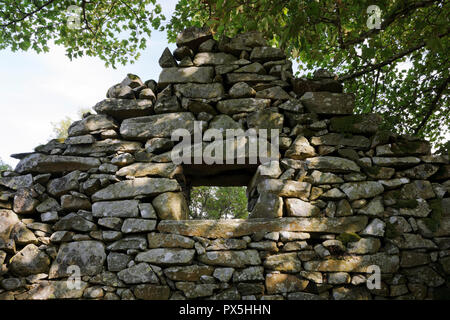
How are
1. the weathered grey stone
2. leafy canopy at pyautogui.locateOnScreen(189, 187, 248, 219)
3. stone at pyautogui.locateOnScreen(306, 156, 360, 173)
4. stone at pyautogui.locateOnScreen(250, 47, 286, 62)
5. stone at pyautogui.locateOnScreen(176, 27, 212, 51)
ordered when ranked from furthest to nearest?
leafy canopy at pyautogui.locateOnScreen(189, 187, 248, 219) < stone at pyautogui.locateOnScreen(176, 27, 212, 51) < stone at pyautogui.locateOnScreen(250, 47, 286, 62) < the weathered grey stone < stone at pyautogui.locateOnScreen(306, 156, 360, 173)

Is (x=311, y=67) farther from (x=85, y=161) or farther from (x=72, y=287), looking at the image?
(x=72, y=287)

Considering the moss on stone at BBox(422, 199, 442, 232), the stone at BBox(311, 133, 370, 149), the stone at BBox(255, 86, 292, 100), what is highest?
the stone at BBox(255, 86, 292, 100)

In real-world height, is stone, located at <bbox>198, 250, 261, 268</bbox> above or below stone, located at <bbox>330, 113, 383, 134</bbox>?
below

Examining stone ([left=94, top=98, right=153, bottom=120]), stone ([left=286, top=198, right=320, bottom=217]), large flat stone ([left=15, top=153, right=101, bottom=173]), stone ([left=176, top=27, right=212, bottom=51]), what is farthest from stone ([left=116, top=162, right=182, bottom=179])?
stone ([left=176, top=27, right=212, bottom=51])

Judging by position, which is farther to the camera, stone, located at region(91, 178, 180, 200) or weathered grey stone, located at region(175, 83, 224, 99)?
weathered grey stone, located at region(175, 83, 224, 99)

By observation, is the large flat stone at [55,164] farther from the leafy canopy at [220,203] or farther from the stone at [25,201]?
the leafy canopy at [220,203]

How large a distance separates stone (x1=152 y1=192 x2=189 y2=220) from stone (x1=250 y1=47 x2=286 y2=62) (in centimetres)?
196

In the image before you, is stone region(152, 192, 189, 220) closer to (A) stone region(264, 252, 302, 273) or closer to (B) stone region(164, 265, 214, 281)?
(B) stone region(164, 265, 214, 281)

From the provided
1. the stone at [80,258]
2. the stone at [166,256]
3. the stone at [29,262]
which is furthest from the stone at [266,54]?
the stone at [29,262]

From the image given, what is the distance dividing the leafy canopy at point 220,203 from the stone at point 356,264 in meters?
9.46

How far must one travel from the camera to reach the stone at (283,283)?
2.36 metres

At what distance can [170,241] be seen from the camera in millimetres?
2510

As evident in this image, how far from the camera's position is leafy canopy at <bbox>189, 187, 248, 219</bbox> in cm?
1191
